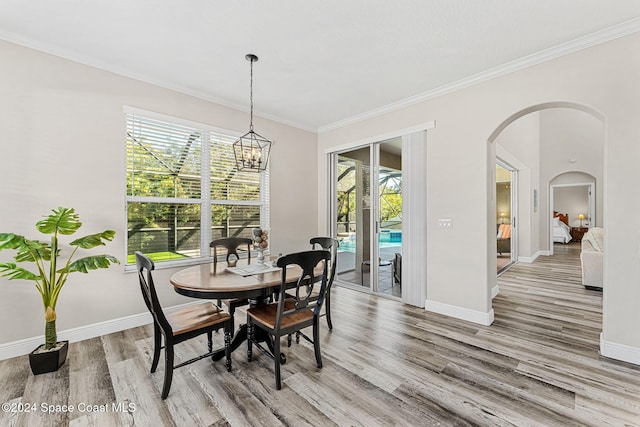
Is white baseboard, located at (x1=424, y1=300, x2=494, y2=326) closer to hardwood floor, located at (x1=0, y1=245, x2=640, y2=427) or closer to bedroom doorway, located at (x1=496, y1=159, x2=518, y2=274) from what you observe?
hardwood floor, located at (x1=0, y1=245, x2=640, y2=427)

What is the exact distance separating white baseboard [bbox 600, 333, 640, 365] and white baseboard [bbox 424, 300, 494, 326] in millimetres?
898

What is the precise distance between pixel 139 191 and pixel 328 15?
2708 mm

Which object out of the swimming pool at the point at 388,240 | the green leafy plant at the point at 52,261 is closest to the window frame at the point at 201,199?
the green leafy plant at the point at 52,261

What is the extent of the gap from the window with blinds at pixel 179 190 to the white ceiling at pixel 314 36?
634 millimetres

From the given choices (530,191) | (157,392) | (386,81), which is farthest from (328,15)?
(530,191)

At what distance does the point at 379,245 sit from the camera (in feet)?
13.8

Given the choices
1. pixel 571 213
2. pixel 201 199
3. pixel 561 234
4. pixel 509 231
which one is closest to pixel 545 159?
pixel 509 231

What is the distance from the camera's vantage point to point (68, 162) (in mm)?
2617

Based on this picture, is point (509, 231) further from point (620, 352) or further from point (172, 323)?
point (172, 323)

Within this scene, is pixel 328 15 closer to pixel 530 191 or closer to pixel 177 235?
pixel 177 235

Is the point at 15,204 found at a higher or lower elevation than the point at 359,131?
lower

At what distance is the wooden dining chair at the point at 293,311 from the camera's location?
6.38 feet

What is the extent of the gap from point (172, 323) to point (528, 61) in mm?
4089

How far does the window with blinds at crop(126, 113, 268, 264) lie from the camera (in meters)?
3.06
